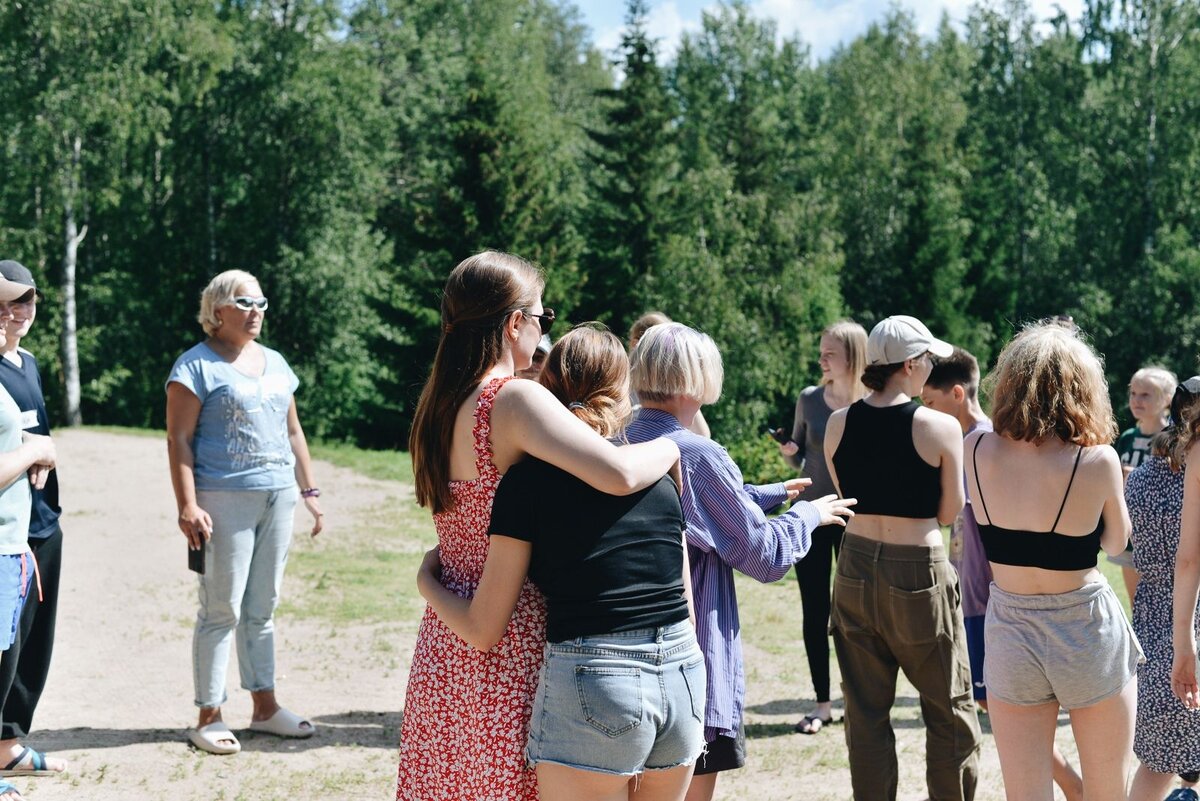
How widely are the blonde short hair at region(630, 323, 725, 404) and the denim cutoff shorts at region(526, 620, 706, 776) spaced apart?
103 centimetres

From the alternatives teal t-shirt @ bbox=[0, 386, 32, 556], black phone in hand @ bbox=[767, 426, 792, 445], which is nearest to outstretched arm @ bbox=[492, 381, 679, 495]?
teal t-shirt @ bbox=[0, 386, 32, 556]

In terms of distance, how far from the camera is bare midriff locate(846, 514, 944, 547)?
409 cm

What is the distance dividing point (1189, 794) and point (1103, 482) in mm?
1675

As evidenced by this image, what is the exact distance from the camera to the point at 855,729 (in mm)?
4234

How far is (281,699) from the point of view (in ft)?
20.7

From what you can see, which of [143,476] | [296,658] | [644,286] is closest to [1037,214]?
[644,286]

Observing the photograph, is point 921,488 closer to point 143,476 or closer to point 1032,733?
point 1032,733


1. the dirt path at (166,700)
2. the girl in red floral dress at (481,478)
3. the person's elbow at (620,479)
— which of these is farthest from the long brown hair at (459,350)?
the dirt path at (166,700)

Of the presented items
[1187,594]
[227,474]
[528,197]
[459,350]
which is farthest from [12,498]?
[528,197]

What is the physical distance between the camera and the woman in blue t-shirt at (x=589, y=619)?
2.57 meters

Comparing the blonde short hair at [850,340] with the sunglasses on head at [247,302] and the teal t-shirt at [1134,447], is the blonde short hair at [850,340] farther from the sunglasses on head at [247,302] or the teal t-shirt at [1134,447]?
the sunglasses on head at [247,302]

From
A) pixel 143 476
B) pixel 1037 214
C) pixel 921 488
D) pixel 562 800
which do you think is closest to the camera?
pixel 562 800

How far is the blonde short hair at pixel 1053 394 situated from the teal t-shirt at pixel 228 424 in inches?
130

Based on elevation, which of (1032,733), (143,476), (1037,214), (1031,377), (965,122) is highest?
(965,122)
